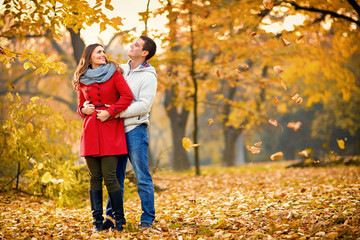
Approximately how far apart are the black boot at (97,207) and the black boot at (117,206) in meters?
0.15

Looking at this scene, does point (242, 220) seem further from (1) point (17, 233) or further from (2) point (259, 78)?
(2) point (259, 78)

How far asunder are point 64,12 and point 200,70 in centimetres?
566

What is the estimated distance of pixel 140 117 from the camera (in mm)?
3631

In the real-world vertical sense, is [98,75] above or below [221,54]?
below

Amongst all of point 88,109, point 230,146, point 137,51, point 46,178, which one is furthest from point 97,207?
point 230,146

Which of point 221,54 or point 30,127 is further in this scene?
point 221,54

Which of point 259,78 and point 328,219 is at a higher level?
point 259,78

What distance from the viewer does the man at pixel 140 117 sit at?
141 inches

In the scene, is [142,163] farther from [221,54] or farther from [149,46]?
[221,54]

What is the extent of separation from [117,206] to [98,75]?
4.16 feet

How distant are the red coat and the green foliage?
2335mm

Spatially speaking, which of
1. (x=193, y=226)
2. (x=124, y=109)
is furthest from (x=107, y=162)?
(x=193, y=226)

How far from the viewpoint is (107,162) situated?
3.50 metres

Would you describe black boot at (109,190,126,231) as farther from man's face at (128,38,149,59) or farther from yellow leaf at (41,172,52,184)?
yellow leaf at (41,172,52,184)
